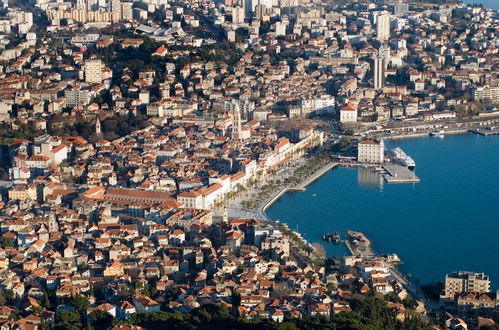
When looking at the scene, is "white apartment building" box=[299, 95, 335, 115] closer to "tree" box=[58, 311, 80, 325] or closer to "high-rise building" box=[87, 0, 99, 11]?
"high-rise building" box=[87, 0, 99, 11]

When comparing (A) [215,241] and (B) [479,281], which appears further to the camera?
(A) [215,241]

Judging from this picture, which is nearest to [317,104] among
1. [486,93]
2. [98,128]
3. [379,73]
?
[379,73]

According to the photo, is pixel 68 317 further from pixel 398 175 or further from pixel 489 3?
pixel 489 3

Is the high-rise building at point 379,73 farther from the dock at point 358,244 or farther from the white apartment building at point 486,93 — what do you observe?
the dock at point 358,244

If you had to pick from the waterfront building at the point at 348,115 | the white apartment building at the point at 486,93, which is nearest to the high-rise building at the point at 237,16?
the white apartment building at the point at 486,93

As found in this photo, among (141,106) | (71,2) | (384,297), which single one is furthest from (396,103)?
(71,2)

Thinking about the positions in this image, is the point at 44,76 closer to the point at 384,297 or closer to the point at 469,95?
the point at 469,95
